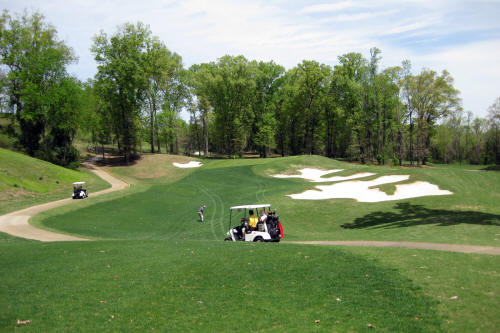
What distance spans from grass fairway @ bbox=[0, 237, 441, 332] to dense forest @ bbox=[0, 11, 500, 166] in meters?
48.5

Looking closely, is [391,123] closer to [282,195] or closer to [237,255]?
[282,195]

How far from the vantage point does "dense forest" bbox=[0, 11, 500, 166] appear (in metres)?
54.2

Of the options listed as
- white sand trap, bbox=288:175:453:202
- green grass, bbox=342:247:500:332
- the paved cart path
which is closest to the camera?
green grass, bbox=342:247:500:332

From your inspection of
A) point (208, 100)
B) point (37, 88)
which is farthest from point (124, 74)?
point (208, 100)

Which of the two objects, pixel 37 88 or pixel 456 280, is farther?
pixel 37 88

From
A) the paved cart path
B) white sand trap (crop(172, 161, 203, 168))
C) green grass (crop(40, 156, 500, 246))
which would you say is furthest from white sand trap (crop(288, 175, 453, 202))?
white sand trap (crop(172, 161, 203, 168))

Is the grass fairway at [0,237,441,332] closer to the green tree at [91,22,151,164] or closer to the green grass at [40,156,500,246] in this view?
the green grass at [40,156,500,246]

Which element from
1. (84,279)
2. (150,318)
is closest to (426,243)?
(150,318)

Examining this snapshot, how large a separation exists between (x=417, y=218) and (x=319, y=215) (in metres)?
6.96

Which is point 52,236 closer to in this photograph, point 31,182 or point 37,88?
point 31,182

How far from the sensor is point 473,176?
3562cm

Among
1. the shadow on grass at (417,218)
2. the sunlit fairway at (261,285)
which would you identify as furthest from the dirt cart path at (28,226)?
the shadow on grass at (417,218)

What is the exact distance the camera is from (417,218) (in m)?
21.9

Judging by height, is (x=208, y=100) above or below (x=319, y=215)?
above
